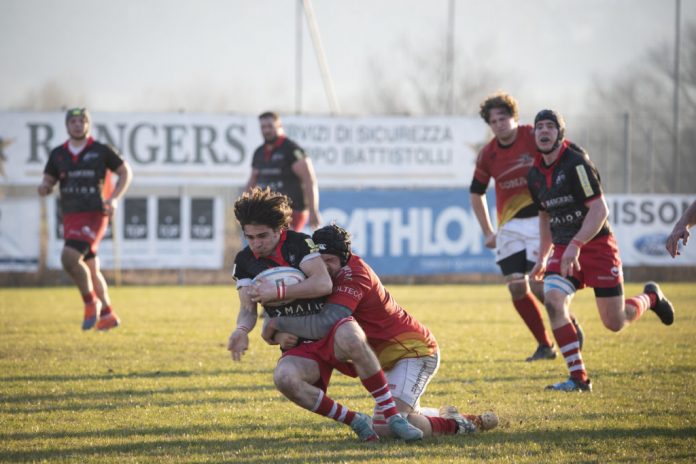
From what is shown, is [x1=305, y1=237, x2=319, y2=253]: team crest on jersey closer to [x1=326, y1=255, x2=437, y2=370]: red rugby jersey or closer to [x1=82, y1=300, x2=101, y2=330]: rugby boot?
[x1=326, y1=255, x2=437, y2=370]: red rugby jersey

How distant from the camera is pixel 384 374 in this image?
559 centimetres

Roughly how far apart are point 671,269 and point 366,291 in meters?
18.3

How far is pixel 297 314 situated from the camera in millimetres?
5621

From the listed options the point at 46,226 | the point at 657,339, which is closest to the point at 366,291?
the point at 657,339

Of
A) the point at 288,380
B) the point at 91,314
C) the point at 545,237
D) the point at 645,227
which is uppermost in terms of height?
the point at 545,237

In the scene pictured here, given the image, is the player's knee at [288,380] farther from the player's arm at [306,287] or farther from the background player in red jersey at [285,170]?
the background player in red jersey at [285,170]

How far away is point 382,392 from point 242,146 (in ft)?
54.5

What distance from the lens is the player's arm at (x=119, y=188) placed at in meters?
11.2

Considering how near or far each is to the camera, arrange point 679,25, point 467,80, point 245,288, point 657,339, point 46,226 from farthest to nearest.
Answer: point 467,80 → point 679,25 → point 46,226 → point 657,339 → point 245,288

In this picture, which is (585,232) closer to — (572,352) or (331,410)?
(572,352)

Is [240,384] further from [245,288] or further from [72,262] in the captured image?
[72,262]

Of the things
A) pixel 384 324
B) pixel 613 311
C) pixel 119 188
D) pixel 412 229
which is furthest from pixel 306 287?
pixel 412 229

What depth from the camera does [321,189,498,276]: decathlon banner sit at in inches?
829

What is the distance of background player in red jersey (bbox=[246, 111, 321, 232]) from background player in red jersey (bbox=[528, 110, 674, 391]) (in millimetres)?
4952
